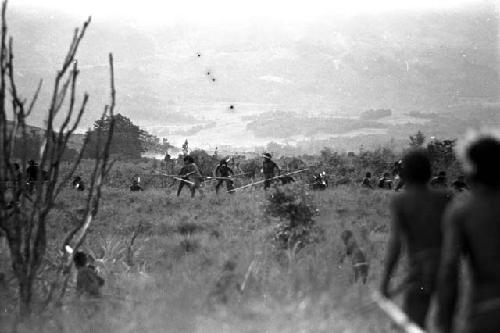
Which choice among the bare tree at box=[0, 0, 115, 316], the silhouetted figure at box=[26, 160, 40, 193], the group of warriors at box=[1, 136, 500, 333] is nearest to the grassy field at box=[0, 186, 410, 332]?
the group of warriors at box=[1, 136, 500, 333]

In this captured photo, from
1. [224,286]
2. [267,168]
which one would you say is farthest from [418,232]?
[267,168]

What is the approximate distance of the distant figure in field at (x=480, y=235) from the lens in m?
2.95

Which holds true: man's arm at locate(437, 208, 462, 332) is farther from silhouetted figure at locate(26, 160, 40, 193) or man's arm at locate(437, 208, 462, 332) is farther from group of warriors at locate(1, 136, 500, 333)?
silhouetted figure at locate(26, 160, 40, 193)

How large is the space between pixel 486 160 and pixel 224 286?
404 cm

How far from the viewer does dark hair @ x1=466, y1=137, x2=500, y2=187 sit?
305 cm

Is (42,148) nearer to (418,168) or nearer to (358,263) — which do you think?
(418,168)

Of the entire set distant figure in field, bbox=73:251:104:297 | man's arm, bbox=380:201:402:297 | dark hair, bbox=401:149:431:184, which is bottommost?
distant figure in field, bbox=73:251:104:297

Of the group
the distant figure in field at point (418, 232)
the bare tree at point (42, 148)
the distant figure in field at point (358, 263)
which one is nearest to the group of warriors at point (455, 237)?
the distant figure in field at point (418, 232)

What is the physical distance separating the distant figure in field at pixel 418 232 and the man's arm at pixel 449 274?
97cm

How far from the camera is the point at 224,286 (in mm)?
6633

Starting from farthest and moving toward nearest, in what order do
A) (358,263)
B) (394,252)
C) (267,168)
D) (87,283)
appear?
1. (267,168)
2. (358,263)
3. (87,283)
4. (394,252)

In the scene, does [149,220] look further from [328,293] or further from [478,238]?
[478,238]

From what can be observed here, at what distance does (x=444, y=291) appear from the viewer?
3252 millimetres

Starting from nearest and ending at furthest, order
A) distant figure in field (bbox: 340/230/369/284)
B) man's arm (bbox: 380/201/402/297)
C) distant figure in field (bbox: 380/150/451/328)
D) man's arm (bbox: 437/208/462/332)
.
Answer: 1. man's arm (bbox: 437/208/462/332)
2. distant figure in field (bbox: 380/150/451/328)
3. man's arm (bbox: 380/201/402/297)
4. distant figure in field (bbox: 340/230/369/284)
